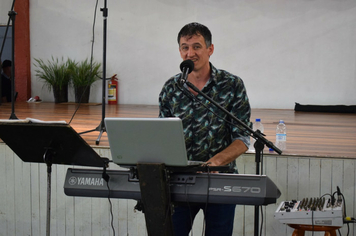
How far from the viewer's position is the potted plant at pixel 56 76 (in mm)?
7812

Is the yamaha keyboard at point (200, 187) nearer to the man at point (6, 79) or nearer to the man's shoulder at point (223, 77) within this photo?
the man's shoulder at point (223, 77)

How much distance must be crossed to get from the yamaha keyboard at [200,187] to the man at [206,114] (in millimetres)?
449

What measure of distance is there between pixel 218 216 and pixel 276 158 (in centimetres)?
97

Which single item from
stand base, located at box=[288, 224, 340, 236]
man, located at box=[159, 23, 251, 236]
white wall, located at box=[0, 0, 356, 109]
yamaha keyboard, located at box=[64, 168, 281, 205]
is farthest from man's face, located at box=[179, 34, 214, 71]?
white wall, located at box=[0, 0, 356, 109]

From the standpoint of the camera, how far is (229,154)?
186 cm

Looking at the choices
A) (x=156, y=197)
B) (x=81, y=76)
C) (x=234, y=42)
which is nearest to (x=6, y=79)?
(x=81, y=76)

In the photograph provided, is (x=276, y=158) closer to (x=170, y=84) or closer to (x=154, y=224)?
(x=170, y=84)

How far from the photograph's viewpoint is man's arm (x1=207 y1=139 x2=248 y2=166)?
180 cm

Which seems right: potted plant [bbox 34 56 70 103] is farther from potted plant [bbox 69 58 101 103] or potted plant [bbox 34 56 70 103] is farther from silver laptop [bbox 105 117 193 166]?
silver laptop [bbox 105 117 193 166]

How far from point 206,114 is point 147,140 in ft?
2.15

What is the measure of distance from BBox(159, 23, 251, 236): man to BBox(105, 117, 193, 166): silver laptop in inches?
22.9

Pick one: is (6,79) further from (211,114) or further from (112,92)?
(211,114)

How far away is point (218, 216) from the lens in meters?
→ 1.96

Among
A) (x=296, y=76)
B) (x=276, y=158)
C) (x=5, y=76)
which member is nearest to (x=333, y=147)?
(x=276, y=158)
